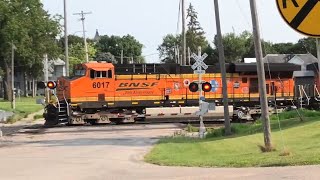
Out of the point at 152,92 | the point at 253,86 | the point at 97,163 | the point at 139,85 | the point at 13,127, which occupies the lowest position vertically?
the point at 97,163

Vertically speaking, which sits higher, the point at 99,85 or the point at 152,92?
the point at 99,85

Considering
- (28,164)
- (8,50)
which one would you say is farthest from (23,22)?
(28,164)

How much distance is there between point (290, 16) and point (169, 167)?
11.0m

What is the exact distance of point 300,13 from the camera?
3184 mm

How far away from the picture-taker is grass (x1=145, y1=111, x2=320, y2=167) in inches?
528

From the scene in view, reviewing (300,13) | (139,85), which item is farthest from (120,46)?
(300,13)

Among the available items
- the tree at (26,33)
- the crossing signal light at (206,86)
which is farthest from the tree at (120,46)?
the crossing signal light at (206,86)

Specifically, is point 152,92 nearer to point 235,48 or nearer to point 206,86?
point 206,86

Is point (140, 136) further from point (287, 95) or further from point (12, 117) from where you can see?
point (12, 117)

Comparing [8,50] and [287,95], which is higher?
[8,50]

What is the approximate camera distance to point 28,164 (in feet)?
48.8

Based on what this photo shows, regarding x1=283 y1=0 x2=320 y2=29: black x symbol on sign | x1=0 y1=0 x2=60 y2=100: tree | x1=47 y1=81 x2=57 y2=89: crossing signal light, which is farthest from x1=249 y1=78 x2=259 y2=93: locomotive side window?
x1=0 y1=0 x2=60 y2=100: tree

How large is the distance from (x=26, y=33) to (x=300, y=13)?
81.1 meters

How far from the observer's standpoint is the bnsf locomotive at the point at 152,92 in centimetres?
3378
